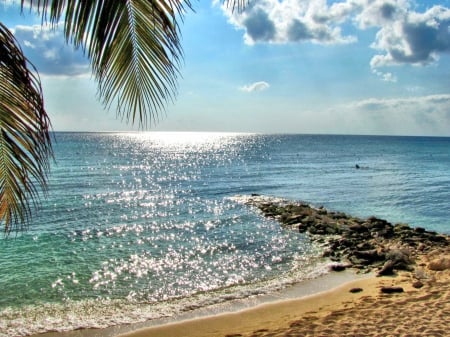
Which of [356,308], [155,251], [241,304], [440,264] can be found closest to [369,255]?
[440,264]

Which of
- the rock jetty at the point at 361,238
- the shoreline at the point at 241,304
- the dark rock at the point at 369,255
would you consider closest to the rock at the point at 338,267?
the rock jetty at the point at 361,238

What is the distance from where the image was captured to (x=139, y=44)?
9.43 feet

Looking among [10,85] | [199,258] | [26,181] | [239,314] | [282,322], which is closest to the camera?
[10,85]

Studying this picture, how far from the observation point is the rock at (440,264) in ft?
50.4

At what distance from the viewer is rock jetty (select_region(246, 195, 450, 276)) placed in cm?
1672

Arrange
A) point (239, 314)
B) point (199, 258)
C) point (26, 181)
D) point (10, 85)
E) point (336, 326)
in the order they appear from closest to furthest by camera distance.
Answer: point (10, 85), point (26, 181), point (336, 326), point (239, 314), point (199, 258)

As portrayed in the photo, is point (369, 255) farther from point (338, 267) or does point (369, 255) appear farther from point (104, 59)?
point (104, 59)

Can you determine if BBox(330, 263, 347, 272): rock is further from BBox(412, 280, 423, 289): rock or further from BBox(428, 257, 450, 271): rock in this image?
BBox(428, 257, 450, 271): rock

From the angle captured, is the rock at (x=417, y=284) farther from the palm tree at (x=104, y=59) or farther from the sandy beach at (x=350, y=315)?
the palm tree at (x=104, y=59)

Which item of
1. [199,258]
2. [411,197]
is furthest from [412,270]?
[411,197]

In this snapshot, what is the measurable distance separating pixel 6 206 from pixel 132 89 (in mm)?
1922

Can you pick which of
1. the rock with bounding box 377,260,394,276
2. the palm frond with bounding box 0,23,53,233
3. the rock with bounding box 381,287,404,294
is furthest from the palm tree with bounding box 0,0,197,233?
the rock with bounding box 377,260,394,276

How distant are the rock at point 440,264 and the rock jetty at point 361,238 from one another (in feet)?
2.40

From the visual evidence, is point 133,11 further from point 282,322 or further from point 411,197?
point 411,197
